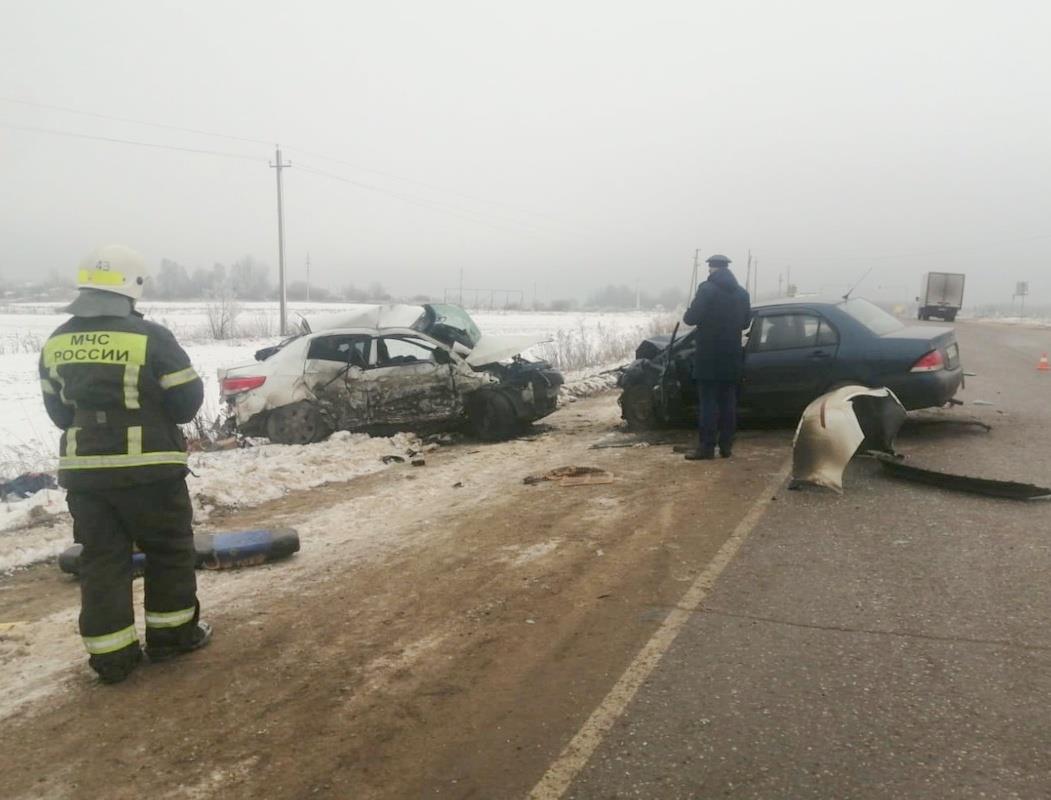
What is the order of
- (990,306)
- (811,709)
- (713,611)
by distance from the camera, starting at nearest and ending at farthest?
(811,709) → (713,611) → (990,306)

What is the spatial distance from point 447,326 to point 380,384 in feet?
4.65

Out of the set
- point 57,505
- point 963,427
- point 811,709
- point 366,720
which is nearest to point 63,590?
point 57,505

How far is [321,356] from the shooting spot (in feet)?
33.9

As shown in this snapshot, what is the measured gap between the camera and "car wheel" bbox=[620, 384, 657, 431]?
1025 centimetres

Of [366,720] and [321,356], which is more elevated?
[321,356]

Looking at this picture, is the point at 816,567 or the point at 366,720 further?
the point at 816,567

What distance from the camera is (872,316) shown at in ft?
30.9

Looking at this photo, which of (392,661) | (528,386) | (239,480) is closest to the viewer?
(392,661)

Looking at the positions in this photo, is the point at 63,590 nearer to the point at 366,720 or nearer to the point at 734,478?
the point at 366,720

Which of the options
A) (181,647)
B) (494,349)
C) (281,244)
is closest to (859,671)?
(181,647)

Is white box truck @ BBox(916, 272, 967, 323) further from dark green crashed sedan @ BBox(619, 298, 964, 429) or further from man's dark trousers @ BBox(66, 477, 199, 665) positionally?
man's dark trousers @ BBox(66, 477, 199, 665)

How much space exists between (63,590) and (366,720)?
9.93 feet

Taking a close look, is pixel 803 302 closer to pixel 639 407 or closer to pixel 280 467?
pixel 639 407

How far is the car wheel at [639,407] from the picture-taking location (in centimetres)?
1025
